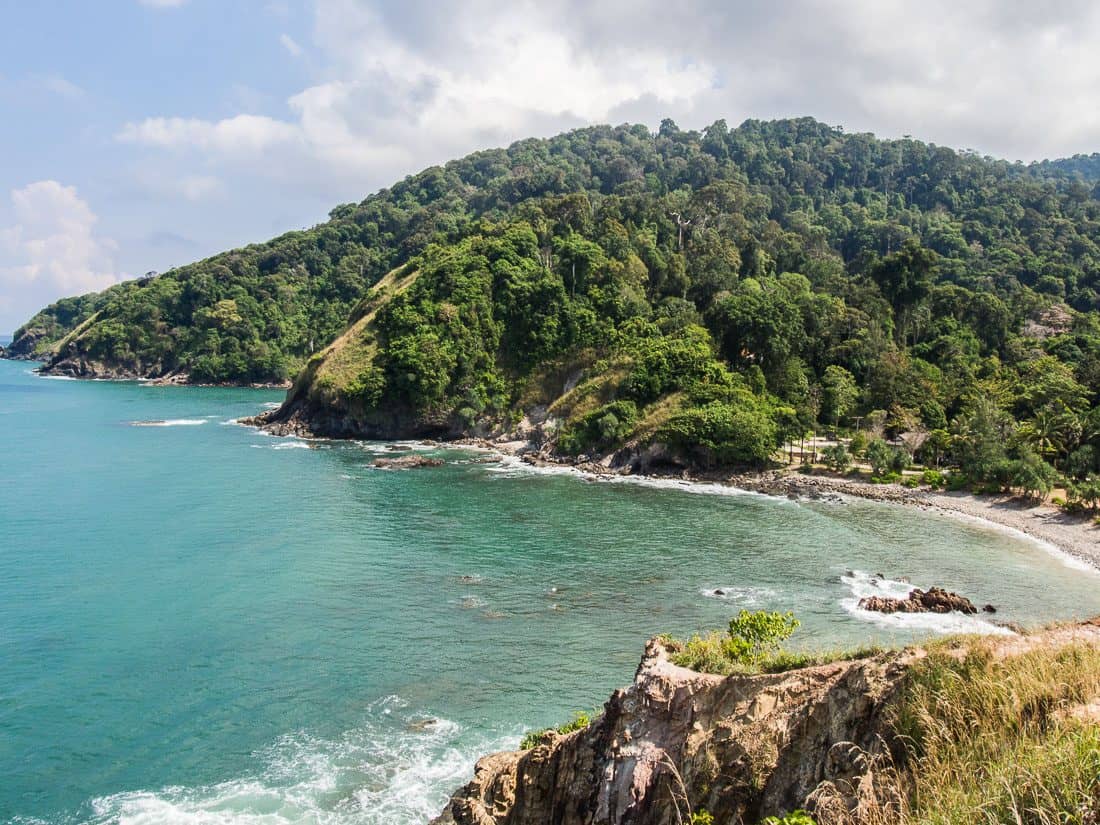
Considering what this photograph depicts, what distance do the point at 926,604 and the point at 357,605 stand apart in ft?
94.8

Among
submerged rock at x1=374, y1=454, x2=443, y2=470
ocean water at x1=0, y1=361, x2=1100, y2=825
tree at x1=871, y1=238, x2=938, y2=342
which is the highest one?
tree at x1=871, y1=238, x2=938, y2=342

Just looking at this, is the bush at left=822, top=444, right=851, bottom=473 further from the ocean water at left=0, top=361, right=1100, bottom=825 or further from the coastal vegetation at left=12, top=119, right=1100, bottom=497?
the ocean water at left=0, top=361, right=1100, bottom=825

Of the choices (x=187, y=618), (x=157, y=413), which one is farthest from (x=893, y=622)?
(x=157, y=413)

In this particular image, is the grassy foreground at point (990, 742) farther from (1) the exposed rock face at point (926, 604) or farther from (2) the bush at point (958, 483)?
(2) the bush at point (958, 483)

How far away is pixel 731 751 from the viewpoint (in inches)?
548

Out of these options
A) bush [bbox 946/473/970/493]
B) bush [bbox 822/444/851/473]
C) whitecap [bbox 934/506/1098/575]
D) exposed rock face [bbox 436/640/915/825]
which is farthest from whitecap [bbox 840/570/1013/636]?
bush [bbox 822/444/851/473]

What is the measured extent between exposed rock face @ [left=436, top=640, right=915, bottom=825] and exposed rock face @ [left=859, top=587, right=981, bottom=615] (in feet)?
79.4

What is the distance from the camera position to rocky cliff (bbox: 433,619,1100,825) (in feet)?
38.9

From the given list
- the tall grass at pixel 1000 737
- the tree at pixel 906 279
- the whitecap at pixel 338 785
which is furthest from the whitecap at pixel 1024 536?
the tree at pixel 906 279

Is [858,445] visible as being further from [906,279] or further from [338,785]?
[338,785]

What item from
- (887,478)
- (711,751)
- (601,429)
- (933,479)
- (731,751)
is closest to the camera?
(731,751)

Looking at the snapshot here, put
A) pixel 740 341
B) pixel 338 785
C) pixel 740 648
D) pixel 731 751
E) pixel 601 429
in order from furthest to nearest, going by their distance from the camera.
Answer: pixel 740 341 → pixel 601 429 → pixel 338 785 → pixel 740 648 → pixel 731 751

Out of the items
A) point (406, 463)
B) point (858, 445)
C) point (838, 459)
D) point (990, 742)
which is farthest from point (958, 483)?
point (990, 742)

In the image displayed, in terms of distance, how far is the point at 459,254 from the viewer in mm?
97938
